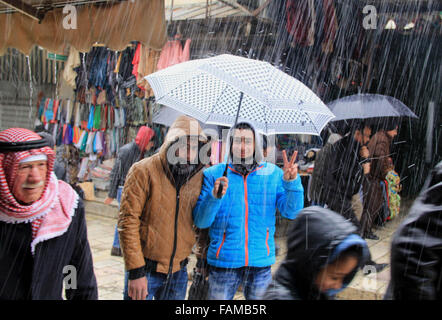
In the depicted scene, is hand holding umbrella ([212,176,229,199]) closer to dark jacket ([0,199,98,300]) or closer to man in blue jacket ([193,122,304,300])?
man in blue jacket ([193,122,304,300])

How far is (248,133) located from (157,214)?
0.92 metres

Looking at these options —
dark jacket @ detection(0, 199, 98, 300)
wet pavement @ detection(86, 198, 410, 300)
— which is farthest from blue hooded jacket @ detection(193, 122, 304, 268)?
dark jacket @ detection(0, 199, 98, 300)

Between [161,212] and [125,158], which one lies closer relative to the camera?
[161,212]

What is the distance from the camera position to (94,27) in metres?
4.64

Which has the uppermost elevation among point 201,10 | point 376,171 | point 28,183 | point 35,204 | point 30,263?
point 201,10

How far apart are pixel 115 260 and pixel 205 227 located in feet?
11.4

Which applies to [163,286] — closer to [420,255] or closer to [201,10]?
[420,255]

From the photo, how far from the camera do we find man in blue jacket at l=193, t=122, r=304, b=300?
3006 mm

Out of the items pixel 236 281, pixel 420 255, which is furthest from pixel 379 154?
pixel 420 255

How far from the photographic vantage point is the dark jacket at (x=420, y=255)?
5.57 feet

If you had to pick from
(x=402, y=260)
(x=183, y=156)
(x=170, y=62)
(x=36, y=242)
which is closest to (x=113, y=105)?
(x=170, y=62)

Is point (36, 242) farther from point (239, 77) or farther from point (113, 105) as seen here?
point (113, 105)

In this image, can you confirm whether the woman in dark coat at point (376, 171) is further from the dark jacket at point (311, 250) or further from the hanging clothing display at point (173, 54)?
the dark jacket at point (311, 250)
